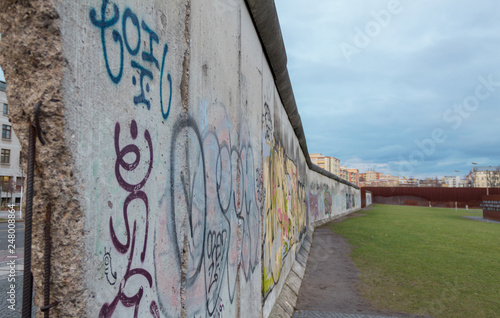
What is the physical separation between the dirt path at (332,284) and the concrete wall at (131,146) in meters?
3.03

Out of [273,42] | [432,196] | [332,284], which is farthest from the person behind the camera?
[432,196]

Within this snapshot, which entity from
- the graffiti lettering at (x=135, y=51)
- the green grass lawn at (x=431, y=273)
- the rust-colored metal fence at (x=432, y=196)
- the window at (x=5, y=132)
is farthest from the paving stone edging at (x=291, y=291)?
the rust-colored metal fence at (x=432, y=196)

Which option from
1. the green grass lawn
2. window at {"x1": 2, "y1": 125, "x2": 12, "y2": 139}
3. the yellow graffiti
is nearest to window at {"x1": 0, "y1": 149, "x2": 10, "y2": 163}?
window at {"x1": 2, "y1": 125, "x2": 12, "y2": 139}

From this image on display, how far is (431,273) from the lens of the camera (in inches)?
288

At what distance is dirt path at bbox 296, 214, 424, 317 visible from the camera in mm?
5476

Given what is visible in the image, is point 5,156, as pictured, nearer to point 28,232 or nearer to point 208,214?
point 208,214

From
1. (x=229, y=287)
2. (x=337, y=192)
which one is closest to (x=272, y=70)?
(x=229, y=287)

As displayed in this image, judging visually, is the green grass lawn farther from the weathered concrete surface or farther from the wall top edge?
the weathered concrete surface

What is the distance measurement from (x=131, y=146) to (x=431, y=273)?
7.69 meters

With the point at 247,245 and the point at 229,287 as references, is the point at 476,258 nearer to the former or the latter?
the point at 247,245

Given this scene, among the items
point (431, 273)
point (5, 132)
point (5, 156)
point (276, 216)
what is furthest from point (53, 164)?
point (5, 156)

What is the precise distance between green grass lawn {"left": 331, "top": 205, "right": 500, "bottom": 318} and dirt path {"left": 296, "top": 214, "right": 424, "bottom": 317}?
0.79ft

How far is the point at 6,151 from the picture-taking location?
36.6 m

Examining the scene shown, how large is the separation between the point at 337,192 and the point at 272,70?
21.1m
